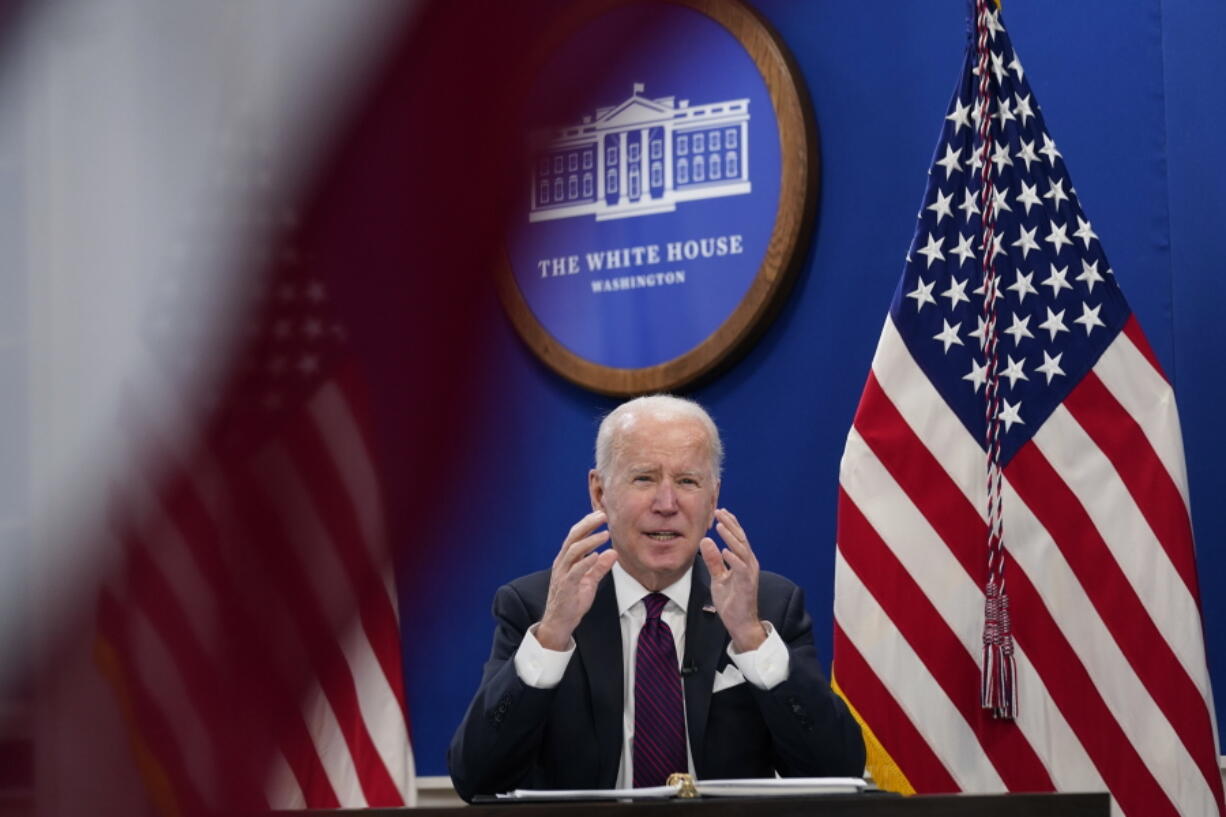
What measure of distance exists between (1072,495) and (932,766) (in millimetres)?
452

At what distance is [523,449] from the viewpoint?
18 cm

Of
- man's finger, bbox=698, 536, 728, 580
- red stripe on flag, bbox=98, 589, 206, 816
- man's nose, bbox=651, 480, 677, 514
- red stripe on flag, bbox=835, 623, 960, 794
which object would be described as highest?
red stripe on flag, bbox=98, 589, 206, 816

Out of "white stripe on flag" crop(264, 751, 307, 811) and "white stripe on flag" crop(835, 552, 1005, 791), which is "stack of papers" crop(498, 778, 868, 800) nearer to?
"white stripe on flag" crop(835, 552, 1005, 791)

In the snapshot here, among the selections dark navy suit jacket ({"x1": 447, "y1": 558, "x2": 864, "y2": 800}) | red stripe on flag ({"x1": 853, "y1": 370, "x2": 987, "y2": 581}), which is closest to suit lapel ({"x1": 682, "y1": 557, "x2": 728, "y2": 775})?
dark navy suit jacket ({"x1": 447, "y1": 558, "x2": 864, "y2": 800})

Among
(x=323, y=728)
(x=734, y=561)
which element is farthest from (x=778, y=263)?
(x=323, y=728)

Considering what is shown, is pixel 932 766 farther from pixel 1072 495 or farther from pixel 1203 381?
pixel 1203 381

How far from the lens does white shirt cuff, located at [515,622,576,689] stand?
6.88ft

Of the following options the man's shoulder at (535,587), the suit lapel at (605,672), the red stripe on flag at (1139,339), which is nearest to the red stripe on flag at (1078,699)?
the red stripe on flag at (1139,339)

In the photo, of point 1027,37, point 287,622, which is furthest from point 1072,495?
point 287,622

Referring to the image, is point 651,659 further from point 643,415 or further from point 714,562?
point 643,415

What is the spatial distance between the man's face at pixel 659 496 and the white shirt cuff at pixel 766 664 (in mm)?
246

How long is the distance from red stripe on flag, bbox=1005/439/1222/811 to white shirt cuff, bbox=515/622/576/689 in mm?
490

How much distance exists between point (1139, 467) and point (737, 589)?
646 mm

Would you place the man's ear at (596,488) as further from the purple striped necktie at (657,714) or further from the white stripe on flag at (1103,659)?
the white stripe on flag at (1103,659)
